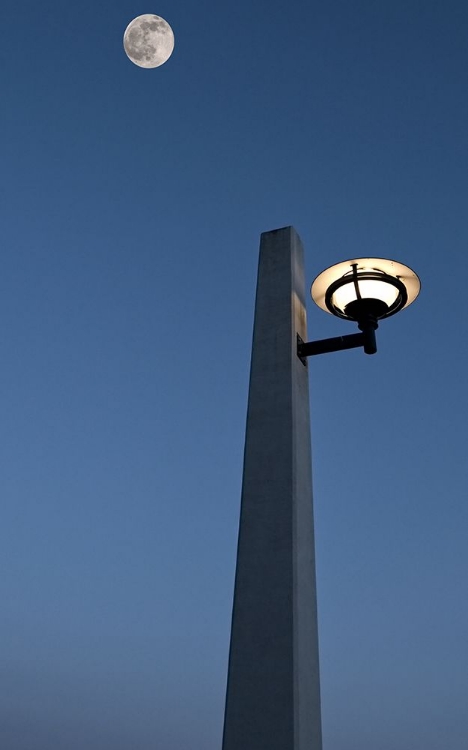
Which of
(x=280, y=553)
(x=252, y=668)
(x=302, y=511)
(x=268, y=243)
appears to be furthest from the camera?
(x=268, y=243)

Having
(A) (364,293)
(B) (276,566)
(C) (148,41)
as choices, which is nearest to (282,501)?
(B) (276,566)

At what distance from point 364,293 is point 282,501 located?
57.8 inches

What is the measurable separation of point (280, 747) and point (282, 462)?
130 cm

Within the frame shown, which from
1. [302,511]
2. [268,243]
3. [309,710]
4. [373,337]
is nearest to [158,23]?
[268,243]

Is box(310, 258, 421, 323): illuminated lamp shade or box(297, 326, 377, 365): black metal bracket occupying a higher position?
box(310, 258, 421, 323): illuminated lamp shade

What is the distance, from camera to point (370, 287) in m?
3.95

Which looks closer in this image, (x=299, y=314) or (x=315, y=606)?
(x=315, y=606)

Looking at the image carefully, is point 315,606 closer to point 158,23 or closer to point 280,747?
point 280,747

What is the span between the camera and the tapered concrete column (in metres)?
2.78

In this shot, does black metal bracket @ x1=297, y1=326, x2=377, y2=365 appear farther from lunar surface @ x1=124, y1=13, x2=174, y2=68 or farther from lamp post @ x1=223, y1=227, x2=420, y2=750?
lunar surface @ x1=124, y1=13, x2=174, y2=68

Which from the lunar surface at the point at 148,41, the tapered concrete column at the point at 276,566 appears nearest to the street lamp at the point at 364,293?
the tapered concrete column at the point at 276,566

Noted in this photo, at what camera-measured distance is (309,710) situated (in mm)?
2887

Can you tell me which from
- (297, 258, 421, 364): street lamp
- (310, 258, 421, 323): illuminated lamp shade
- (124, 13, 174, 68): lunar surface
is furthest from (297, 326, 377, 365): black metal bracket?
(124, 13, 174, 68): lunar surface

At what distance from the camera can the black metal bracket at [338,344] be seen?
12.5 ft
